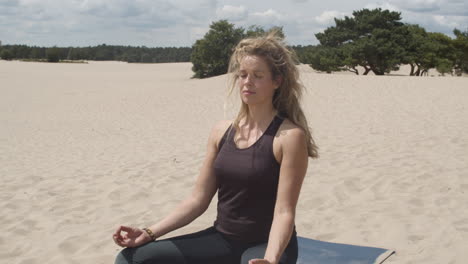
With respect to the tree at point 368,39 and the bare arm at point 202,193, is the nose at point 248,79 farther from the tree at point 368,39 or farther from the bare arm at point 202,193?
the tree at point 368,39

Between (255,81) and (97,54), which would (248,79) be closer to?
(255,81)

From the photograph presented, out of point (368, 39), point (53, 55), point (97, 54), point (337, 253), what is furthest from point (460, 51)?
point (97, 54)

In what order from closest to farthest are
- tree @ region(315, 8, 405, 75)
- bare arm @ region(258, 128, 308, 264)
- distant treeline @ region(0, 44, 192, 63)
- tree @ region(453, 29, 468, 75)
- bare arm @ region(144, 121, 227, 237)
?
bare arm @ region(258, 128, 308, 264), bare arm @ region(144, 121, 227, 237), tree @ region(315, 8, 405, 75), tree @ region(453, 29, 468, 75), distant treeline @ region(0, 44, 192, 63)

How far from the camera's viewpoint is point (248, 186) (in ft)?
8.16

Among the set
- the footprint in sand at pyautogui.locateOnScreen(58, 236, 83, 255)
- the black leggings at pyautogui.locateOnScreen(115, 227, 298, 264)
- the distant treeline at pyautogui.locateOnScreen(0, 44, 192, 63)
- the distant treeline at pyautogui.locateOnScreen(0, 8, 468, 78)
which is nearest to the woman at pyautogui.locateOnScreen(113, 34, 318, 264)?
the black leggings at pyautogui.locateOnScreen(115, 227, 298, 264)

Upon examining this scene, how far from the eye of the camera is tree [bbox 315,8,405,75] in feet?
88.1

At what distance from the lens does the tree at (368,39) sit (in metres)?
26.9

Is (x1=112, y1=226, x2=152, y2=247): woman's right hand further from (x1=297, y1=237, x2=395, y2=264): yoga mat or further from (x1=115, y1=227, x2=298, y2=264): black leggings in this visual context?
(x1=297, y1=237, x2=395, y2=264): yoga mat

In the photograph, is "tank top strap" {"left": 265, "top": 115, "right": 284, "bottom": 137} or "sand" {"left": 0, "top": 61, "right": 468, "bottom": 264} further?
"sand" {"left": 0, "top": 61, "right": 468, "bottom": 264}

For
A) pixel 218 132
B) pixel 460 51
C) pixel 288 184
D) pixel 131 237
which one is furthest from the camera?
pixel 460 51

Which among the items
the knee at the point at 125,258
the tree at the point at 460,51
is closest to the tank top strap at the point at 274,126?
the knee at the point at 125,258

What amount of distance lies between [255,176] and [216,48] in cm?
3072

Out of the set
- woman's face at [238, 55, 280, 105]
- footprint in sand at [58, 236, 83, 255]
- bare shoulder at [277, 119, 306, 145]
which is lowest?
footprint in sand at [58, 236, 83, 255]

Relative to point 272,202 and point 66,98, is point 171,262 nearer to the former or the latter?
point 272,202
